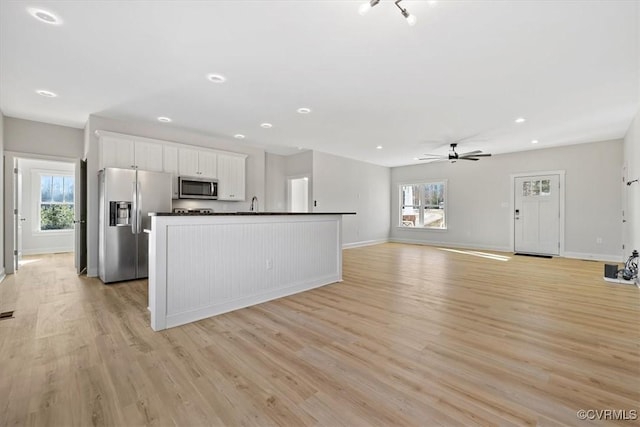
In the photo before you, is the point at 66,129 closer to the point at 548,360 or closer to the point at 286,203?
the point at 286,203

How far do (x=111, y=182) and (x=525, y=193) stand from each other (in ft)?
29.6

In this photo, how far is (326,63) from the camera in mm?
2914

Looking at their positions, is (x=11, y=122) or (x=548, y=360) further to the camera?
(x=11, y=122)

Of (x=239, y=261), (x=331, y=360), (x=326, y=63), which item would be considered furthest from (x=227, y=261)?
(x=326, y=63)

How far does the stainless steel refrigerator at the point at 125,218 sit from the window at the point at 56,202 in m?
4.30

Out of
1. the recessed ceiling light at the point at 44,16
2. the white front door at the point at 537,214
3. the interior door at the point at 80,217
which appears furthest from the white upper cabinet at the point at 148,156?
the white front door at the point at 537,214

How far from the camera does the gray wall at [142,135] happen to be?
462cm

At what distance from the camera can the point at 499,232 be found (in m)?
7.65

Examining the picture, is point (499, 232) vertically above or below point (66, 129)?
below

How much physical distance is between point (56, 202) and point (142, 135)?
4707mm

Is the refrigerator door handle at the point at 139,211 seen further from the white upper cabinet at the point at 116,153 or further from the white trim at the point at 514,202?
the white trim at the point at 514,202

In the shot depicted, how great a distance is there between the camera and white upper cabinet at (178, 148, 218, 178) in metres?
5.33

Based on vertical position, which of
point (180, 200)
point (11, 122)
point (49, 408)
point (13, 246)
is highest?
point (11, 122)

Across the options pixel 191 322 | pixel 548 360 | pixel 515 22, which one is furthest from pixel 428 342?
pixel 515 22
